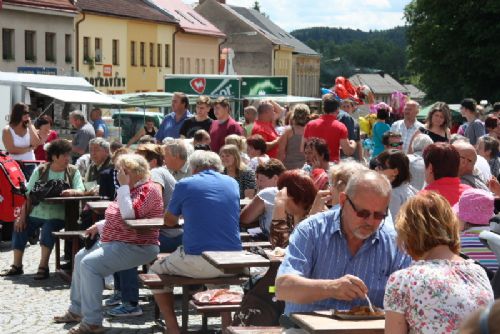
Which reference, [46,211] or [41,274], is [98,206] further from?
[46,211]

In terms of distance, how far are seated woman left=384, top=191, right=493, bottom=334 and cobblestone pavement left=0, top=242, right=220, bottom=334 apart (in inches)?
172

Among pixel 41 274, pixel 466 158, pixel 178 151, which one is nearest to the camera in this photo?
pixel 466 158

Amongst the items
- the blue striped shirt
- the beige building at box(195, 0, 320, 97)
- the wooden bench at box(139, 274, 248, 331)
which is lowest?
the wooden bench at box(139, 274, 248, 331)

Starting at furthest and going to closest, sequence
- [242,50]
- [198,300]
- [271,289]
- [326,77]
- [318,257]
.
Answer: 1. [326,77]
2. [242,50]
3. [198,300]
4. [271,289]
5. [318,257]

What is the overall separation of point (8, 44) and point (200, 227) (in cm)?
4280

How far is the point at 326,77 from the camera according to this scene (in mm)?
146375

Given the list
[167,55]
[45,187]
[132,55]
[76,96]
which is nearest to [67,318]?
[45,187]

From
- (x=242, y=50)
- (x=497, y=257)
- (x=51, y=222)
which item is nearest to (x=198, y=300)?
(x=497, y=257)

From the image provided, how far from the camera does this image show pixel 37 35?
51.8m

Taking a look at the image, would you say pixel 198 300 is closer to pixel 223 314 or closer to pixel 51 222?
pixel 223 314

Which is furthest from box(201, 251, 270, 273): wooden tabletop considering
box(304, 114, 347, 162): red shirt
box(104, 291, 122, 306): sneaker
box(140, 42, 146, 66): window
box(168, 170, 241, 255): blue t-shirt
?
box(140, 42, 146, 66): window

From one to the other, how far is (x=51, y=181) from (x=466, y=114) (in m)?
6.58

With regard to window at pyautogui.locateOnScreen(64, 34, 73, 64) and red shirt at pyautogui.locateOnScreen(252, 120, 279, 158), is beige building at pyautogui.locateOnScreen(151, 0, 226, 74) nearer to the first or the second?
window at pyautogui.locateOnScreen(64, 34, 73, 64)

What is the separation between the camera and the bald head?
29.9 ft
